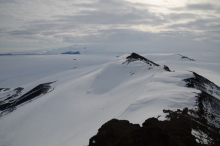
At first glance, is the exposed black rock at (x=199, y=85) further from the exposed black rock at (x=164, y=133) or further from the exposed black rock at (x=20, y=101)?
the exposed black rock at (x=20, y=101)

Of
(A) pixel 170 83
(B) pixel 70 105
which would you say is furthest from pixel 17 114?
(A) pixel 170 83

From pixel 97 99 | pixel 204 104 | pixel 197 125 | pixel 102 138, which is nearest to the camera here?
pixel 102 138

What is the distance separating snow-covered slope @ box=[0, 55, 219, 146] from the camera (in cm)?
2252

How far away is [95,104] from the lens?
42.2 m

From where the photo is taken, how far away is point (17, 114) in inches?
2119

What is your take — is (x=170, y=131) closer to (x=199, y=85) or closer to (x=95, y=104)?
(x=199, y=85)

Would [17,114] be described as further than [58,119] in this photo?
Yes

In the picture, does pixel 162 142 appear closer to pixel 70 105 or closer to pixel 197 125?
pixel 197 125

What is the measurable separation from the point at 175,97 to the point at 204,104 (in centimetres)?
366

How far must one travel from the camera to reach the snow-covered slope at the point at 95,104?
22.5m

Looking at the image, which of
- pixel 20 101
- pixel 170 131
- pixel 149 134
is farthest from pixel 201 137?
pixel 20 101

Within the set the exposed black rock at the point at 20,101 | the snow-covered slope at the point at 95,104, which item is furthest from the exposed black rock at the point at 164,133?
the exposed black rock at the point at 20,101

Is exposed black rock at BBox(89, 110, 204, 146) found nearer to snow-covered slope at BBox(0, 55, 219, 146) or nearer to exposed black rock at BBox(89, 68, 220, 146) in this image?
exposed black rock at BBox(89, 68, 220, 146)

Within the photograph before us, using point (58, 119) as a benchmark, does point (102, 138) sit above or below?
above
